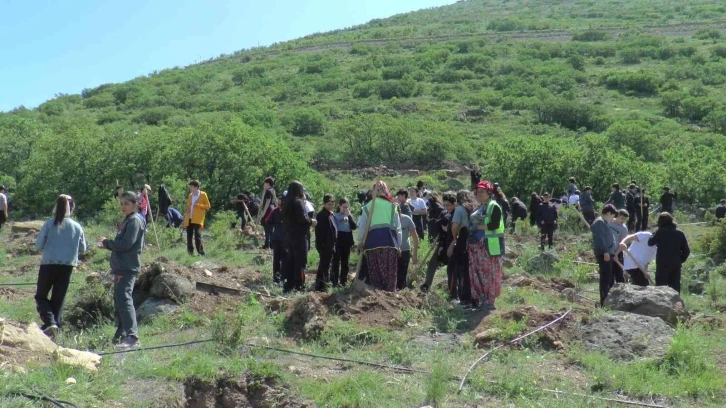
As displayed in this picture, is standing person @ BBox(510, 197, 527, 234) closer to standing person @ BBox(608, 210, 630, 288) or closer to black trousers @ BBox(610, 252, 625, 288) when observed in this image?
standing person @ BBox(608, 210, 630, 288)

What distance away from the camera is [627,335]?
803 cm

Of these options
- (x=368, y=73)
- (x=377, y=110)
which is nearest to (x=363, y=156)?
(x=377, y=110)

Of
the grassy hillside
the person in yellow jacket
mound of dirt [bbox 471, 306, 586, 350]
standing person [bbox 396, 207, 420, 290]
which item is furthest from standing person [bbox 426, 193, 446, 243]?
the grassy hillside

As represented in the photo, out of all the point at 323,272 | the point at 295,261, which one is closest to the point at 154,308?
the point at 295,261

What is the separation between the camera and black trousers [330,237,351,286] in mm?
10938

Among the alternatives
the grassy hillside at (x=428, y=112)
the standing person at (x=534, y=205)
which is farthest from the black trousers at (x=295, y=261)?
the grassy hillside at (x=428, y=112)

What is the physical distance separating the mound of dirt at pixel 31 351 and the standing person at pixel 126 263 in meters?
0.67

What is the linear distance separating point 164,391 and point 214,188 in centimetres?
1725

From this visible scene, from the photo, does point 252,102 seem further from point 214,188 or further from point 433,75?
point 214,188

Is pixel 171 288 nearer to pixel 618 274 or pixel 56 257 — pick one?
pixel 56 257

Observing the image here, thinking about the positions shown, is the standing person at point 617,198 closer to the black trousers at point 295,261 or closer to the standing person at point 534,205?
the standing person at point 534,205

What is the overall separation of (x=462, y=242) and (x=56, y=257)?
4.67 metres

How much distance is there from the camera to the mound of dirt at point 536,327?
26.5 ft

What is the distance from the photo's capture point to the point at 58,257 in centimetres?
844
